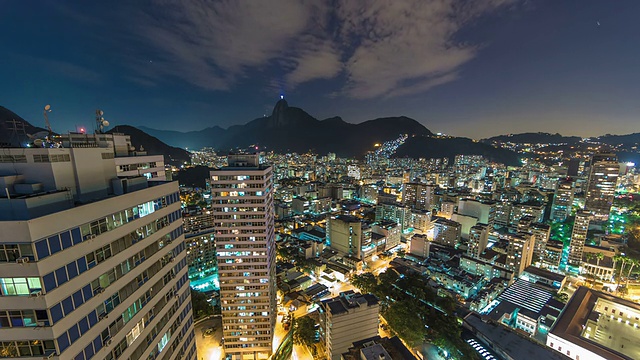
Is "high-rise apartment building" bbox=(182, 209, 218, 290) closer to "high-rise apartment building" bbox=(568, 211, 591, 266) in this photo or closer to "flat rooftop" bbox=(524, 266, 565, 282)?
"flat rooftop" bbox=(524, 266, 565, 282)

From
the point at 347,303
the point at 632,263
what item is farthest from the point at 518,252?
the point at 347,303

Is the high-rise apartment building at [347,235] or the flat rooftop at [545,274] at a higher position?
the high-rise apartment building at [347,235]

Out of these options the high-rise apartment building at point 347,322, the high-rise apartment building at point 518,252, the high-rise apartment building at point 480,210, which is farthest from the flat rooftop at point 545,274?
the high-rise apartment building at point 347,322

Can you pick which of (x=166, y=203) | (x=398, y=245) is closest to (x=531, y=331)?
(x=398, y=245)

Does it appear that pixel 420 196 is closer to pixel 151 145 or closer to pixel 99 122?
pixel 99 122

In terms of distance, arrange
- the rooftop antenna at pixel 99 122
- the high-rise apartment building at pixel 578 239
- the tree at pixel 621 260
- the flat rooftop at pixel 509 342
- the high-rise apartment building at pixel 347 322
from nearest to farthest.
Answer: the rooftop antenna at pixel 99 122 → the high-rise apartment building at pixel 347 322 → the flat rooftop at pixel 509 342 → the tree at pixel 621 260 → the high-rise apartment building at pixel 578 239

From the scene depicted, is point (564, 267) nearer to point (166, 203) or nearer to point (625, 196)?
point (625, 196)

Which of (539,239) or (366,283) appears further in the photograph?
(539,239)

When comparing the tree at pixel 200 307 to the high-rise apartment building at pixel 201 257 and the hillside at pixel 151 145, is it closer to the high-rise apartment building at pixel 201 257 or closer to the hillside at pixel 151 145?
the high-rise apartment building at pixel 201 257
